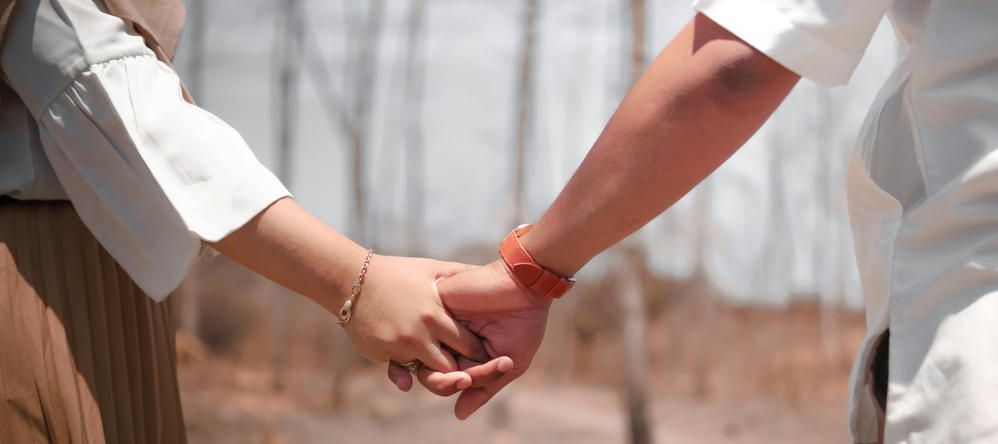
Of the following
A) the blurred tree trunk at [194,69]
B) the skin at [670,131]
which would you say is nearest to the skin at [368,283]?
the skin at [670,131]

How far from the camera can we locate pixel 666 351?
68.1 ft

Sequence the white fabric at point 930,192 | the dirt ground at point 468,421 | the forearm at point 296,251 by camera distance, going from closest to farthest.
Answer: the white fabric at point 930,192
the forearm at point 296,251
the dirt ground at point 468,421

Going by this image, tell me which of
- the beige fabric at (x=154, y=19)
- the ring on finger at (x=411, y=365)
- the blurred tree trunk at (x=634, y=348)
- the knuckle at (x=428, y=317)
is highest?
the beige fabric at (x=154, y=19)

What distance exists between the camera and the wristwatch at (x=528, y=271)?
1.49m

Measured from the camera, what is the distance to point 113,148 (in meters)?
1.26

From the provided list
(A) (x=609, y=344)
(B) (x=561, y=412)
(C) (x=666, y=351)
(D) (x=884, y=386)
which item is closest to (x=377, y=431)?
(B) (x=561, y=412)

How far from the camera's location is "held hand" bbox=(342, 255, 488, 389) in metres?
1.58

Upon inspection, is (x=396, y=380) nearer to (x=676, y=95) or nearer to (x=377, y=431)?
(x=676, y=95)

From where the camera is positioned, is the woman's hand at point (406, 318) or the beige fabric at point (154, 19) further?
the woman's hand at point (406, 318)

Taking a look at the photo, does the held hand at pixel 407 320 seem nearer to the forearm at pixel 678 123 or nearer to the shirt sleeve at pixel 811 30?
the forearm at pixel 678 123

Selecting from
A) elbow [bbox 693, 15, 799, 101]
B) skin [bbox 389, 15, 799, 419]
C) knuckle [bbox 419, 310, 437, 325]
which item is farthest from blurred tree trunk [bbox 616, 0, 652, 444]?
elbow [bbox 693, 15, 799, 101]

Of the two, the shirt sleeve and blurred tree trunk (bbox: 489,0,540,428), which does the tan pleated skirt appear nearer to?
the shirt sleeve

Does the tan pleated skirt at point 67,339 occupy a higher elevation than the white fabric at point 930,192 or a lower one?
lower

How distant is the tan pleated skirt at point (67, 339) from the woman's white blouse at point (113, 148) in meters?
0.06
